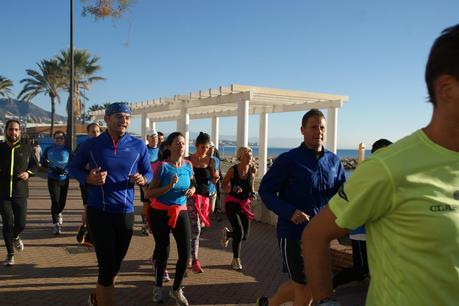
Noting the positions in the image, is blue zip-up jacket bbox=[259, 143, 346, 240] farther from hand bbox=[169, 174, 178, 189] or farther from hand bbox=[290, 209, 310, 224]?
hand bbox=[169, 174, 178, 189]

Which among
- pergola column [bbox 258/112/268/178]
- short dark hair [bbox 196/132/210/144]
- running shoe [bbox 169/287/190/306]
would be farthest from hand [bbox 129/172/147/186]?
pergola column [bbox 258/112/268/178]

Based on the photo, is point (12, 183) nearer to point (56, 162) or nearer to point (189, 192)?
point (56, 162)

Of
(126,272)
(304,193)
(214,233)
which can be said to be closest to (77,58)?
(214,233)

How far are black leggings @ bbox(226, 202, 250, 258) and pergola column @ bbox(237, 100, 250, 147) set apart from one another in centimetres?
873

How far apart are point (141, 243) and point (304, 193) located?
5326 mm

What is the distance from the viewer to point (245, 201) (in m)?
7.09

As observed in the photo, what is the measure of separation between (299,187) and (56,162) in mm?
6346

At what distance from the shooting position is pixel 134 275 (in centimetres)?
641

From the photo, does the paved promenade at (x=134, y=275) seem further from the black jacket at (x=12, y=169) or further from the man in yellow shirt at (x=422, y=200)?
the man in yellow shirt at (x=422, y=200)

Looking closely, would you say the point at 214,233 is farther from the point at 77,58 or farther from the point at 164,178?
the point at 77,58

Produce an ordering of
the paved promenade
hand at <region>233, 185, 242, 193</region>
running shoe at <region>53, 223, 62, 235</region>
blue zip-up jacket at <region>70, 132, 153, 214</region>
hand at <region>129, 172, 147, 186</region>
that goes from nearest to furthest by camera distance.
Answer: blue zip-up jacket at <region>70, 132, 153, 214</region> → hand at <region>129, 172, 147, 186</region> → the paved promenade → hand at <region>233, 185, 242, 193</region> → running shoe at <region>53, 223, 62, 235</region>

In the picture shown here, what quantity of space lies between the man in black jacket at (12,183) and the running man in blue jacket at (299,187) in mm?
4429

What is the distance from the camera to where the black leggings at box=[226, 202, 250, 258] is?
6965mm

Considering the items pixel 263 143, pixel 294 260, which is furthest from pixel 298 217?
pixel 263 143
